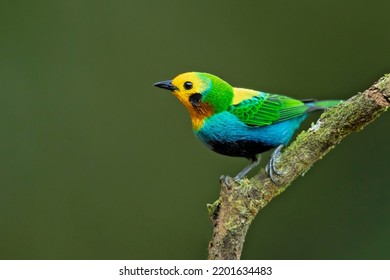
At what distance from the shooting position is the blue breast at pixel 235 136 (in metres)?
3.68

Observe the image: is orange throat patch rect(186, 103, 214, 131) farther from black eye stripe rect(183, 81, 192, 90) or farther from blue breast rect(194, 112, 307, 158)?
black eye stripe rect(183, 81, 192, 90)

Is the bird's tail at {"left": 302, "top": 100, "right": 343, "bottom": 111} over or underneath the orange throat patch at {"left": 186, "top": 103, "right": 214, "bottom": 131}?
over

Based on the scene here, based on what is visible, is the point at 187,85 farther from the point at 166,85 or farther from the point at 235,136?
the point at 235,136

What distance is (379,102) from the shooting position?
296cm

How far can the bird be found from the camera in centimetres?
361

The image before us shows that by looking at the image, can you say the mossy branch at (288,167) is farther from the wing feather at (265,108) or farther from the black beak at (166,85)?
the black beak at (166,85)

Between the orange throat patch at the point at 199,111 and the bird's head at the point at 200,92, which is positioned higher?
the bird's head at the point at 200,92

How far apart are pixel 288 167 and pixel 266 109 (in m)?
0.76

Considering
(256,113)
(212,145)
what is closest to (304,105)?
(256,113)

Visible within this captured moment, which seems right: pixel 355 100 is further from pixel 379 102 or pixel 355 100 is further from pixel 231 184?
pixel 231 184

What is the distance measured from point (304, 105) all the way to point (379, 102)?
1038 mm

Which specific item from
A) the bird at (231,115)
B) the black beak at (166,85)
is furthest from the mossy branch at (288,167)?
the black beak at (166,85)

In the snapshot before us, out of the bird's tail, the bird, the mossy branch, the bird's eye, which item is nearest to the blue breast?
the bird

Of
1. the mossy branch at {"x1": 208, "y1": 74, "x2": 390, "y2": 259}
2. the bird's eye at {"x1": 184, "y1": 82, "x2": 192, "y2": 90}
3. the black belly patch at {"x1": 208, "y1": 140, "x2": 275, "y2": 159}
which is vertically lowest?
the mossy branch at {"x1": 208, "y1": 74, "x2": 390, "y2": 259}
